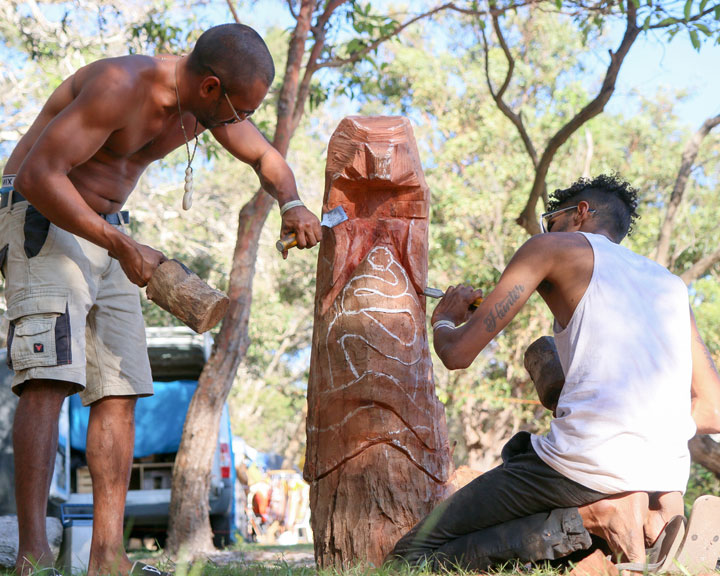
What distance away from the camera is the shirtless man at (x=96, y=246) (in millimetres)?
2963

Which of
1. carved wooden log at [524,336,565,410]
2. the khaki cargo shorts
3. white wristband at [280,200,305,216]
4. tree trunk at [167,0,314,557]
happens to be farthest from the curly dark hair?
tree trunk at [167,0,314,557]

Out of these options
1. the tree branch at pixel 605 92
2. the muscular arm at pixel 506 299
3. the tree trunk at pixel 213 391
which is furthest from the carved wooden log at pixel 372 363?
the tree branch at pixel 605 92

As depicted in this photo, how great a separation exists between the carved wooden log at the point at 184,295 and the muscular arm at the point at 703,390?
1.81m

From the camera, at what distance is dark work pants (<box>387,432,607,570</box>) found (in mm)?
2879

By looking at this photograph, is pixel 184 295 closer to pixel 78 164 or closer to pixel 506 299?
pixel 78 164

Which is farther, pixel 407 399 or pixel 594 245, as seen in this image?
pixel 407 399

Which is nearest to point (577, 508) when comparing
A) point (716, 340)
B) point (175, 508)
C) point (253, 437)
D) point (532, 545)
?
point (532, 545)

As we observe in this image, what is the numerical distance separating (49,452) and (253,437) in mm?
21756

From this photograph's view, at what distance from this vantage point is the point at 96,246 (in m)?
3.28

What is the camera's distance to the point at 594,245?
3.07 metres

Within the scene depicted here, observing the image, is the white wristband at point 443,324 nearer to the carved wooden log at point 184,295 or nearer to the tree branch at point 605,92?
the carved wooden log at point 184,295

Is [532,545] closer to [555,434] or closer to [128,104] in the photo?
[555,434]

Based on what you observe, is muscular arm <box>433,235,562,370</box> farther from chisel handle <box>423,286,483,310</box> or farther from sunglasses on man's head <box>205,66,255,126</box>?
sunglasses on man's head <box>205,66,255,126</box>

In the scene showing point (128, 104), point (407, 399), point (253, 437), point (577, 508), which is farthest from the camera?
point (253, 437)
